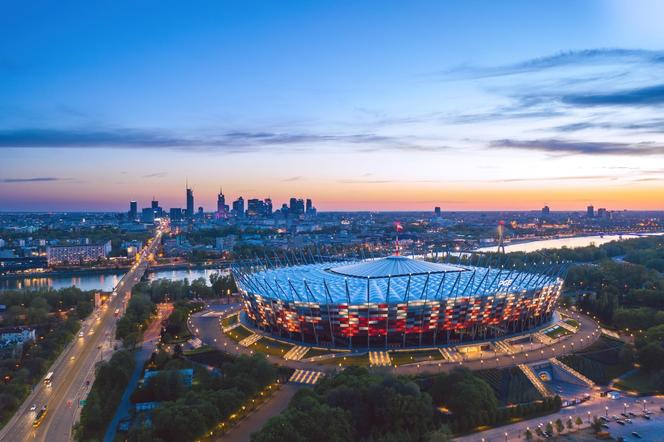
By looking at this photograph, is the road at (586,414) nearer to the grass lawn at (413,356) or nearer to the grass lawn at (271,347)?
the grass lawn at (413,356)

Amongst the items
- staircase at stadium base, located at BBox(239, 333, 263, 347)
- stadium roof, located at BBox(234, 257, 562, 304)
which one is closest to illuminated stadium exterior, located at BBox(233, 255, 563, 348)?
stadium roof, located at BBox(234, 257, 562, 304)

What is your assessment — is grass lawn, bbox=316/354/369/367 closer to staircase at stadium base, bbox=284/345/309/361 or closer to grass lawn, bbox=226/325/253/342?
staircase at stadium base, bbox=284/345/309/361

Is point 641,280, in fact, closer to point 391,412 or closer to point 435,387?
point 435,387

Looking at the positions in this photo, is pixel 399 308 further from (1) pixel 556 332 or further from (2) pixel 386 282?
(1) pixel 556 332

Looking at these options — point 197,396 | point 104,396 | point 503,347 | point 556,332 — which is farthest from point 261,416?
point 556,332

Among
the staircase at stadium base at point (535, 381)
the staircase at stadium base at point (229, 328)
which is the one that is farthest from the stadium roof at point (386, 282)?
the staircase at stadium base at point (535, 381)

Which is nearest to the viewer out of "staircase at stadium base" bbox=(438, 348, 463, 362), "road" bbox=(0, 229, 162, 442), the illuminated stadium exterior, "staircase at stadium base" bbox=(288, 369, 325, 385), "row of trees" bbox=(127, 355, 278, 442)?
"row of trees" bbox=(127, 355, 278, 442)
